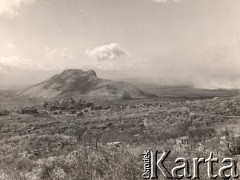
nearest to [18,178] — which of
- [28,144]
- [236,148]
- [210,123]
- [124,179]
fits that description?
[124,179]

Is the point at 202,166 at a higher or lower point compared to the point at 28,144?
higher

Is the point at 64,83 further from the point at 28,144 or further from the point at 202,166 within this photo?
the point at 202,166

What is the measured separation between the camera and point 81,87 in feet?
388

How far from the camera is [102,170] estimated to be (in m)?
8.02

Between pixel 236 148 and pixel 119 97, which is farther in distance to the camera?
pixel 119 97

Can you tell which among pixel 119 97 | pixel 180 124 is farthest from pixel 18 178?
pixel 119 97

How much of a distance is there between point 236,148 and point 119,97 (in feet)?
276

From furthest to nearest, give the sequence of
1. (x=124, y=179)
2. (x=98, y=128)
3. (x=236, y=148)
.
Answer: (x=98, y=128) < (x=236, y=148) < (x=124, y=179)

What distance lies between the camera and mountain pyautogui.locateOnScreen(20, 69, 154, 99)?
346 feet

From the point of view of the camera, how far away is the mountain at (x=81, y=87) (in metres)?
105

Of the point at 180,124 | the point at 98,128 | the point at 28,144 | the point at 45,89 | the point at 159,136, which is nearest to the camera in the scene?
the point at 28,144

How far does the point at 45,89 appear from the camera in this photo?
113 meters

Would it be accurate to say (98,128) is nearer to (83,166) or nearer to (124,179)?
(83,166)

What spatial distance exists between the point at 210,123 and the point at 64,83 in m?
95.3
